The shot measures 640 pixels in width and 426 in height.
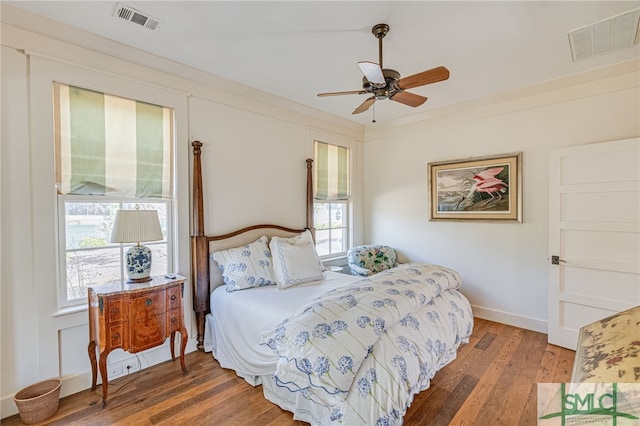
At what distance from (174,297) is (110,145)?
A: 1377 mm

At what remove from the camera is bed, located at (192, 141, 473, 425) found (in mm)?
1641

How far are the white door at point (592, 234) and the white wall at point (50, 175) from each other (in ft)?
11.3

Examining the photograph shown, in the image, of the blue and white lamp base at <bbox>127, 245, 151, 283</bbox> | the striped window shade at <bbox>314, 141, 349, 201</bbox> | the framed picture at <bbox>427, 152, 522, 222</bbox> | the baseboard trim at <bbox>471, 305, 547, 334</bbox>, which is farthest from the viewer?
the striped window shade at <bbox>314, 141, 349, 201</bbox>

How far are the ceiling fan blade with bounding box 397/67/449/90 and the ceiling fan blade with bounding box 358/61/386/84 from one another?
157 millimetres

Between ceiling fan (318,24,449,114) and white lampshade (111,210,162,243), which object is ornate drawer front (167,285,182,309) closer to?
white lampshade (111,210,162,243)

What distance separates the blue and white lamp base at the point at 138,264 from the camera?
2.38 meters

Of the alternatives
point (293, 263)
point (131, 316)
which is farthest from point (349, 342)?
point (131, 316)

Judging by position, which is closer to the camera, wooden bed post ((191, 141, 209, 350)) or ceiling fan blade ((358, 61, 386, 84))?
ceiling fan blade ((358, 61, 386, 84))

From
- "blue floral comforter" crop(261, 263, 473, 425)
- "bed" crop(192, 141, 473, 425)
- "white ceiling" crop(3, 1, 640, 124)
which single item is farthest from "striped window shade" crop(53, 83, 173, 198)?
"blue floral comforter" crop(261, 263, 473, 425)

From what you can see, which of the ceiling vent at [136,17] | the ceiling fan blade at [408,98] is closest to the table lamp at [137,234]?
the ceiling vent at [136,17]

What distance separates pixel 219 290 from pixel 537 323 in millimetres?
3553

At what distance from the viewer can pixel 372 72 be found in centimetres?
205

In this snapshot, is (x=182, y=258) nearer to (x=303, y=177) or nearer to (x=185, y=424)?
(x=185, y=424)

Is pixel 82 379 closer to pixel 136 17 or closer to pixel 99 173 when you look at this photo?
pixel 99 173
